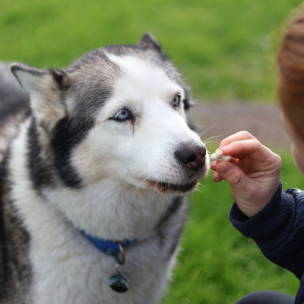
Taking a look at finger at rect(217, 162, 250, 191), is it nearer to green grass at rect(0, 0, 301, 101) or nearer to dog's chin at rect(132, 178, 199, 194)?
dog's chin at rect(132, 178, 199, 194)

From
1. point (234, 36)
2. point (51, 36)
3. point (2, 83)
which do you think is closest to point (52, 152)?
point (2, 83)

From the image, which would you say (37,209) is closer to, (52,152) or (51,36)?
(52,152)

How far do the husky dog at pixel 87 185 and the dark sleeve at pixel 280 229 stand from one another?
0.41 meters

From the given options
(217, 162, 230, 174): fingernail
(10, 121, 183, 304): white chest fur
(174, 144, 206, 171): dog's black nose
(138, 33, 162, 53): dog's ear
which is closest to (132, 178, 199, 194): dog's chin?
(174, 144, 206, 171): dog's black nose

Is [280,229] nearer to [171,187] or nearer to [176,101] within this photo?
[171,187]

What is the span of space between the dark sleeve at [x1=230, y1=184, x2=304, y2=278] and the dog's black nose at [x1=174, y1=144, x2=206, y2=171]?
393mm

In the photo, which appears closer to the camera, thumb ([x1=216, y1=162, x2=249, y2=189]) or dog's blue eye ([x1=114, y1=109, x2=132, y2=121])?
thumb ([x1=216, y1=162, x2=249, y2=189])

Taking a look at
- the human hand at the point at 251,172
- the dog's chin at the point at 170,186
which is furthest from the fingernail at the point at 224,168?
the dog's chin at the point at 170,186

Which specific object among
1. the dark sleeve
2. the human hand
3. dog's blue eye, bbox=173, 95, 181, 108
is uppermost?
dog's blue eye, bbox=173, 95, 181, 108

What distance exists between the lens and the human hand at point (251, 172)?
167 centimetres

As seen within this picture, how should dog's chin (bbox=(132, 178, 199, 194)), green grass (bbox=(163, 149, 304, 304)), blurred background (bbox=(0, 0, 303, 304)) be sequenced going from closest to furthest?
1. dog's chin (bbox=(132, 178, 199, 194))
2. green grass (bbox=(163, 149, 304, 304))
3. blurred background (bbox=(0, 0, 303, 304))

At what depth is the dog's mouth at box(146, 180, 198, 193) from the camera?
190 cm

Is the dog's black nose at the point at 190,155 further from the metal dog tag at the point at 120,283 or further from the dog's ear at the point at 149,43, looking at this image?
the dog's ear at the point at 149,43

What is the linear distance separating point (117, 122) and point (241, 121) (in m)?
3.23
